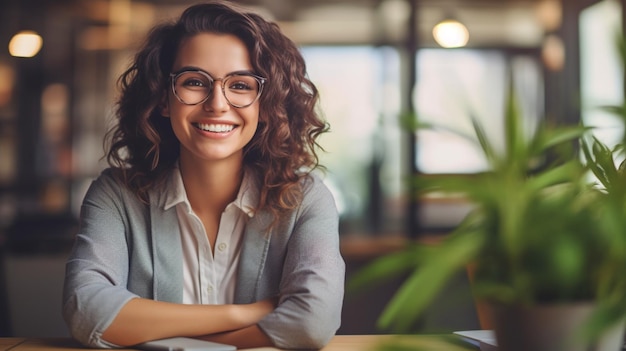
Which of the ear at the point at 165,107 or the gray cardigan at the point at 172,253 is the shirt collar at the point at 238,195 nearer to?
the gray cardigan at the point at 172,253

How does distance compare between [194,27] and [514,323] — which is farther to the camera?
[194,27]

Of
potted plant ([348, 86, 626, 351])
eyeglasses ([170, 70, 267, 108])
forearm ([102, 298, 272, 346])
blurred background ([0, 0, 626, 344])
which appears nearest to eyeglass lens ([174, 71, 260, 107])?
eyeglasses ([170, 70, 267, 108])

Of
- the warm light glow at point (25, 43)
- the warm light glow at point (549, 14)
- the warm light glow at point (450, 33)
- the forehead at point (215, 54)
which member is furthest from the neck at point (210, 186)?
the warm light glow at point (549, 14)

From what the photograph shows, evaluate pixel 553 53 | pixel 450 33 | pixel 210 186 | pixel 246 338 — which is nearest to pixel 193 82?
pixel 210 186

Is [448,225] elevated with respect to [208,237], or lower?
lower

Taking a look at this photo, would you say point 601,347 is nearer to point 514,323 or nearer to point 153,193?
point 514,323

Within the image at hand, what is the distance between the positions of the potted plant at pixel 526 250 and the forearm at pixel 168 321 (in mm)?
965

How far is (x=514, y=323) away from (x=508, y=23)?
7.05 metres

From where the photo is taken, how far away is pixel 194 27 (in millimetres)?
2104

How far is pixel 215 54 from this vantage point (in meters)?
2.06

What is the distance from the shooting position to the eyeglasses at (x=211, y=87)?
2020mm

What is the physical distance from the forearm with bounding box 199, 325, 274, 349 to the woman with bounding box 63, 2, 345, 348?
3.5 inches

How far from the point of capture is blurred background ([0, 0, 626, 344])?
6574mm

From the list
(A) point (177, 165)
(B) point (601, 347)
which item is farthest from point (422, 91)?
(B) point (601, 347)
